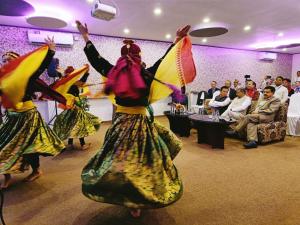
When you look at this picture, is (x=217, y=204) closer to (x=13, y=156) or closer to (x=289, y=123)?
(x=13, y=156)

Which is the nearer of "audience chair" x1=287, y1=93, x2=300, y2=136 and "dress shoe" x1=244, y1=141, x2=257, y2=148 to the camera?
"dress shoe" x1=244, y1=141, x2=257, y2=148

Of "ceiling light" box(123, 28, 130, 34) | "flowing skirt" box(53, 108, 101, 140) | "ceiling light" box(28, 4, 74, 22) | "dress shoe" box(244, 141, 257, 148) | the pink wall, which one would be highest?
"ceiling light" box(123, 28, 130, 34)

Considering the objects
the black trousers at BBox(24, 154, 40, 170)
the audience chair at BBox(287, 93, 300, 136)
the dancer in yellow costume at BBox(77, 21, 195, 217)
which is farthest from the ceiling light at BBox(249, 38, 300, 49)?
the black trousers at BBox(24, 154, 40, 170)

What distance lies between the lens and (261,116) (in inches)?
165

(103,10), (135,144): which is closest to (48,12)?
(103,10)

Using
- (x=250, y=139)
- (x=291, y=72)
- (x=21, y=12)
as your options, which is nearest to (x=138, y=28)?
(x=21, y=12)

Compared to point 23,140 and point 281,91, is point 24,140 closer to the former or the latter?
point 23,140

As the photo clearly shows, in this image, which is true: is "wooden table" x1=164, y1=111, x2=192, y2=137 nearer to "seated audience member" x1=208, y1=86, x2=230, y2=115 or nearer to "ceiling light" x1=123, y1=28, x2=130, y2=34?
"seated audience member" x1=208, y1=86, x2=230, y2=115

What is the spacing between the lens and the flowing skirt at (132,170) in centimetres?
144

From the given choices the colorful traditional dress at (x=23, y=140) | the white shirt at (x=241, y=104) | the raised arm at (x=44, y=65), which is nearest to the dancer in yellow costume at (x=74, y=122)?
the colorful traditional dress at (x=23, y=140)

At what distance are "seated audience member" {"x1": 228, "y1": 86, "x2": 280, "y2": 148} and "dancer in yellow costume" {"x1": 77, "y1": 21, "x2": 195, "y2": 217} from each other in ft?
9.59

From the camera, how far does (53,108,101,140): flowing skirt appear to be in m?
3.67

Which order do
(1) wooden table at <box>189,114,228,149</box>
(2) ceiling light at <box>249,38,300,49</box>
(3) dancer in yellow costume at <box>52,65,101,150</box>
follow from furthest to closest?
(2) ceiling light at <box>249,38,300,49</box> → (1) wooden table at <box>189,114,228,149</box> → (3) dancer in yellow costume at <box>52,65,101,150</box>

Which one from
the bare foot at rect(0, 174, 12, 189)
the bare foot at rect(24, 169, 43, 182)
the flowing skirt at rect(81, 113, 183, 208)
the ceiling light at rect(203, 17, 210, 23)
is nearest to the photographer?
the flowing skirt at rect(81, 113, 183, 208)
